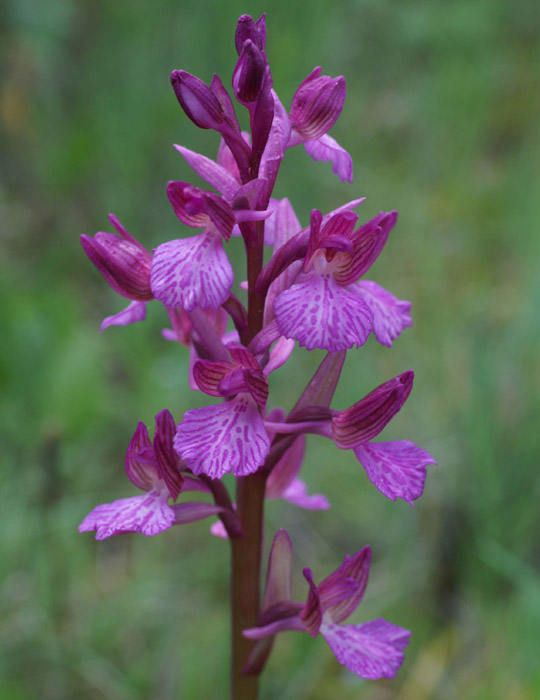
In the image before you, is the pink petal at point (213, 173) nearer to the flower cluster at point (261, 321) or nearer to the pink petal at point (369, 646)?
the flower cluster at point (261, 321)

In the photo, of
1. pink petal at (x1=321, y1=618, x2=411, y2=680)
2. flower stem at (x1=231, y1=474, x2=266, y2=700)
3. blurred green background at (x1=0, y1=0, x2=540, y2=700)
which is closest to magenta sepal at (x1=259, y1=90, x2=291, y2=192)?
flower stem at (x1=231, y1=474, x2=266, y2=700)

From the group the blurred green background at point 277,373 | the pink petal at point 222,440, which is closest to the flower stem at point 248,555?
the pink petal at point 222,440

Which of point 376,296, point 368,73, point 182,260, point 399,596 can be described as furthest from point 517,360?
point 368,73

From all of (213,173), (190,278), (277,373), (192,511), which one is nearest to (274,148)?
(213,173)

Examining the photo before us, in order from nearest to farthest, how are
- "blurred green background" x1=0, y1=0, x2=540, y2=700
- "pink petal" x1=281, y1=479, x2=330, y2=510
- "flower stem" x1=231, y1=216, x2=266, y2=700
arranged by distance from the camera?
"flower stem" x1=231, y1=216, x2=266, y2=700, "pink petal" x1=281, y1=479, x2=330, y2=510, "blurred green background" x1=0, y1=0, x2=540, y2=700

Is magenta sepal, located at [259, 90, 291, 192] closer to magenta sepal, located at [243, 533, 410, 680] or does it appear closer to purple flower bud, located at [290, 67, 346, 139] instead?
purple flower bud, located at [290, 67, 346, 139]

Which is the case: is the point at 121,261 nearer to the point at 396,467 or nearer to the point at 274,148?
the point at 274,148
